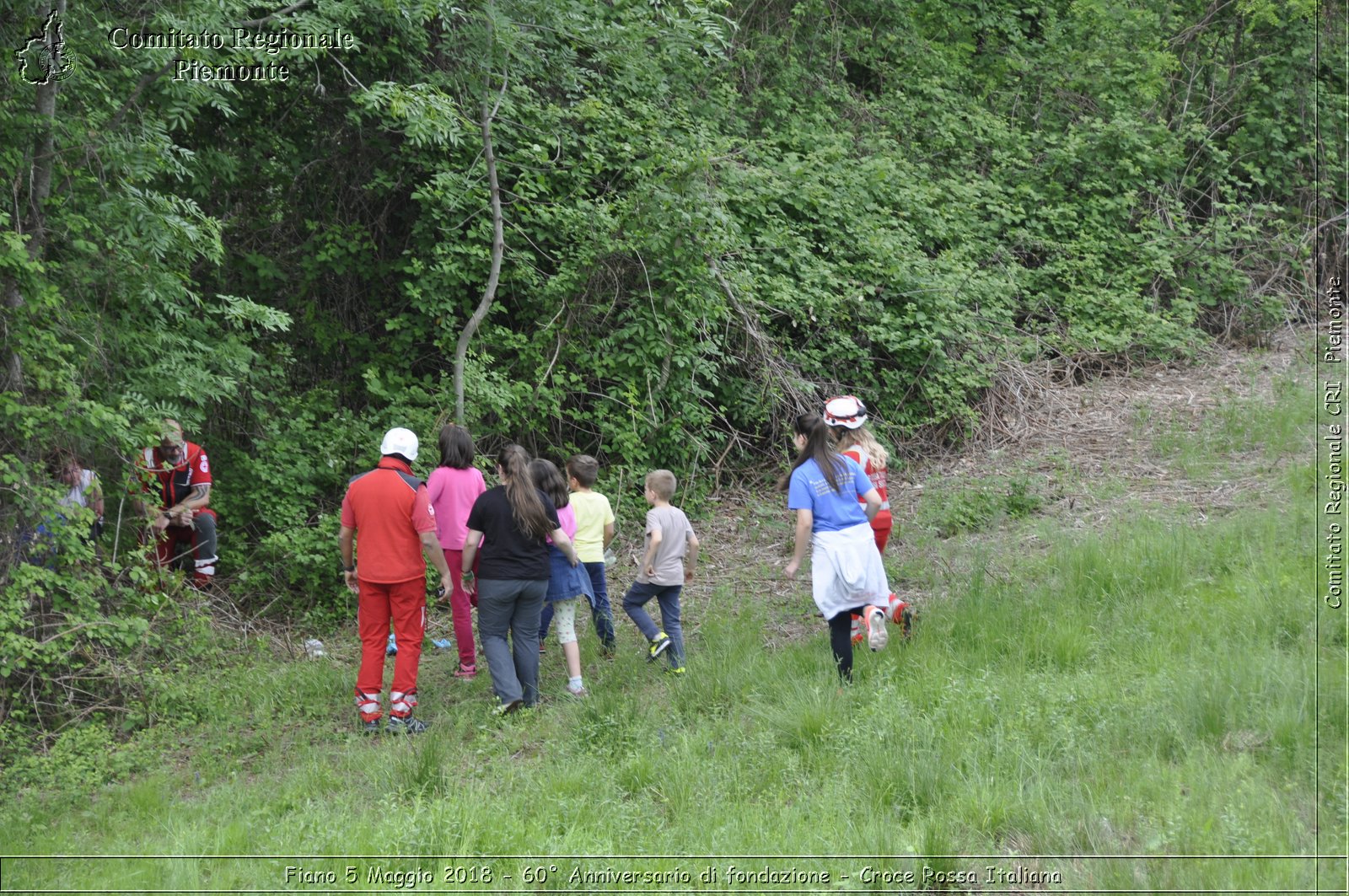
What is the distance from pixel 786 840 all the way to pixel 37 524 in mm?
4966

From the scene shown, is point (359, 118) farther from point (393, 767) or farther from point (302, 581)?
point (393, 767)

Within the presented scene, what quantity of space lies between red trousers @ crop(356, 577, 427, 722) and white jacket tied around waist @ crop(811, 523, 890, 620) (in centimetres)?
254

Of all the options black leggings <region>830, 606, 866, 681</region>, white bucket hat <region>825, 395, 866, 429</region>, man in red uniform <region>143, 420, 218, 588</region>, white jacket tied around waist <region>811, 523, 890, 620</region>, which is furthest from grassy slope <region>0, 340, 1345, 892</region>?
white bucket hat <region>825, 395, 866, 429</region>

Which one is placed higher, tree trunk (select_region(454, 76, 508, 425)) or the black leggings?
tree trunk (select_region(454, 76, 508, 425))

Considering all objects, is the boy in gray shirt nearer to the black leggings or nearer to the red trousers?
the black leggings

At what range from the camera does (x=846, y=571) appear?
6320mm

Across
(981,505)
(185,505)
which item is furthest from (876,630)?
(185,505)

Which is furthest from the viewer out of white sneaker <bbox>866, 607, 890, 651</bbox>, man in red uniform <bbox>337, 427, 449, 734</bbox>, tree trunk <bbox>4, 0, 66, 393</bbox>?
tree trunk <bbox>4, 0, 66, 393</bbox>

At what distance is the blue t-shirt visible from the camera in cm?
646

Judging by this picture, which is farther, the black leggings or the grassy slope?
the black leggings

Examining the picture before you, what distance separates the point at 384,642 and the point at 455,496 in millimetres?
1219

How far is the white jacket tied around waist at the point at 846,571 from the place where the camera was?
20.8 feet

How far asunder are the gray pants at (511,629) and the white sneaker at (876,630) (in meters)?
2.05

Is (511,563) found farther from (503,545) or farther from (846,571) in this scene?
(846,571)
